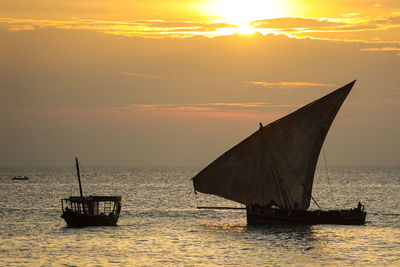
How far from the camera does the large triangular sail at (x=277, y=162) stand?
6028cm

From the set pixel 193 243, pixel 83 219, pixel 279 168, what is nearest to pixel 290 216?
pixel 279 168

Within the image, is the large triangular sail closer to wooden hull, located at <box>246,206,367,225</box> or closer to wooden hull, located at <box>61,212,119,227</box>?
wooden hull, located at <box>246,206,367,225</box>

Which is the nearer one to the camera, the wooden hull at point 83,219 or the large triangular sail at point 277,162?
the large triangular sail at point 277,162

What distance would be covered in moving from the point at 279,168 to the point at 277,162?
56cm

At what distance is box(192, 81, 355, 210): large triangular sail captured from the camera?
60281 mm

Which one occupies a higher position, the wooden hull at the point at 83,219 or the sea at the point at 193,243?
the wooden hull at the point at 83,219

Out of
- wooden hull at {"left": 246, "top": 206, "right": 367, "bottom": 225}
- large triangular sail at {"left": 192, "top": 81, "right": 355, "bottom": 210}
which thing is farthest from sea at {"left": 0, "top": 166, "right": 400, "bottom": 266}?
large triangular sail at {"left": 192, "top": 81, "right": 355, "bottom": 210}

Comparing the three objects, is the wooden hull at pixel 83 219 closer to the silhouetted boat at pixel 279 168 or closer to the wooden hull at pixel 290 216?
the silhouetted boat at pixel 279 168

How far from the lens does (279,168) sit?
204 feet

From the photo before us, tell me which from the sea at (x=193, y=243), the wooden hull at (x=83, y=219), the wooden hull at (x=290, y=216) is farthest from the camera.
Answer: the wooden hull at (x=290, y=216)

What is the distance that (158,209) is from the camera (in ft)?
297

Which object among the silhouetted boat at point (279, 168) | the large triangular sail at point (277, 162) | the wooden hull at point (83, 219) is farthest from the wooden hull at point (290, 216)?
the wooden hull at point (83, 219)

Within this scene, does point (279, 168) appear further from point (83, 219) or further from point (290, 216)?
point (83, 219)

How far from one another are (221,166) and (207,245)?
9948mm
